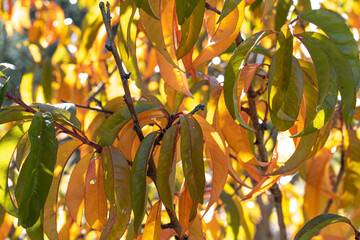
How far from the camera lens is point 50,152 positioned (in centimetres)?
45

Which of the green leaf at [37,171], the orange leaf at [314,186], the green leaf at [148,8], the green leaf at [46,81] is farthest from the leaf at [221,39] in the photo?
the green leaf at [46,81]

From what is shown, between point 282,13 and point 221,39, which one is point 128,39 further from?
point 282,13

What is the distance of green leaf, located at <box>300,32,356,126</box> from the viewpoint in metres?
0.45

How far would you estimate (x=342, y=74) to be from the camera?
46 cm

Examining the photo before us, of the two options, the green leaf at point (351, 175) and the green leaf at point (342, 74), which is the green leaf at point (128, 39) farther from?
the green leaf at point (351, 175)

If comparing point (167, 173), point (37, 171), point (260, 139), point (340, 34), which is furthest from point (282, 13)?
point (37, 171)

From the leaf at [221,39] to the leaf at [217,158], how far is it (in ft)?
0.25

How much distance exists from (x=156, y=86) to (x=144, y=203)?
3.65 ft

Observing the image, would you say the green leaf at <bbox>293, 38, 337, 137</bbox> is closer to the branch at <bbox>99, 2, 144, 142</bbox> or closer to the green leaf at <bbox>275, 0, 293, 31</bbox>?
the branch at <bbox>99, 2, 144, 142</bbox>

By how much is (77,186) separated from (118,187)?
0.31ft

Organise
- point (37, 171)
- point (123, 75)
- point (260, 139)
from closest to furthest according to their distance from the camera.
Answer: point (37, 171)
point (123, 75)
point (260, 139)

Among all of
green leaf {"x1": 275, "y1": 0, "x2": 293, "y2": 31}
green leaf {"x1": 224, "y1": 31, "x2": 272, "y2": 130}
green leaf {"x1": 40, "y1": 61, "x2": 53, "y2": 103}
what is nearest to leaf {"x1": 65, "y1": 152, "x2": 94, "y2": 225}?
green leaf {"x1": 224, "y1": 31, "x2": 272, "y2": 130}

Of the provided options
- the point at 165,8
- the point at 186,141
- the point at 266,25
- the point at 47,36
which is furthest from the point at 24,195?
the point at 47,36

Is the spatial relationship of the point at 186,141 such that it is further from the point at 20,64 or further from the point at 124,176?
the point at 20,64
